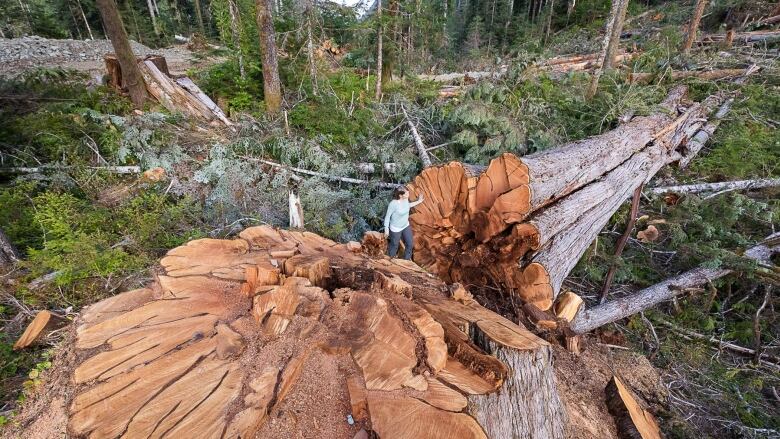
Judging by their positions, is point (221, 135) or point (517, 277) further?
point (221, 135)

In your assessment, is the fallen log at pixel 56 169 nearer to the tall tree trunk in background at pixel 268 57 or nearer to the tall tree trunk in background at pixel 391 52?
the tall tree trunk in background at pixel 268 57

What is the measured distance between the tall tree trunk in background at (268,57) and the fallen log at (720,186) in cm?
685

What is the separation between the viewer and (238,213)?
479 cm

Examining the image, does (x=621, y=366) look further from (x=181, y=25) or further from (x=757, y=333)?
(x=181, y=25)

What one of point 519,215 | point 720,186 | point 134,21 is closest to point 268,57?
point 519,215

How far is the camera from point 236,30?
691 centimetres

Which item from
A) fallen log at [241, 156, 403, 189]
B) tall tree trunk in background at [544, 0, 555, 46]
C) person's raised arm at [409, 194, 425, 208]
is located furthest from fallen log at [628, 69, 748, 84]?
tall tree trunk in background at [544, 0, 555, 46]

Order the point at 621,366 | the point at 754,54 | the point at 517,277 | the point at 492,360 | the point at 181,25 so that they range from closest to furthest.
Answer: the point at 492,360, the point at 517,277, the point at 621,366, the point at 754,54, the point at 181,25

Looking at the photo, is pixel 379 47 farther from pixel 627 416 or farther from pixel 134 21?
pixel 134 21

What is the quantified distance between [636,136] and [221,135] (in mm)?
6822

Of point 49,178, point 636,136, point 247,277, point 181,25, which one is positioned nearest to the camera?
point 247,277

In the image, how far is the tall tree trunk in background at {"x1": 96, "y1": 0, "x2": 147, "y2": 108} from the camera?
579 cm

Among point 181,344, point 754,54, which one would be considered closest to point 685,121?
point 754,54

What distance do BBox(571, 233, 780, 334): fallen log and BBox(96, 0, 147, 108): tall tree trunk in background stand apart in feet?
26.2
